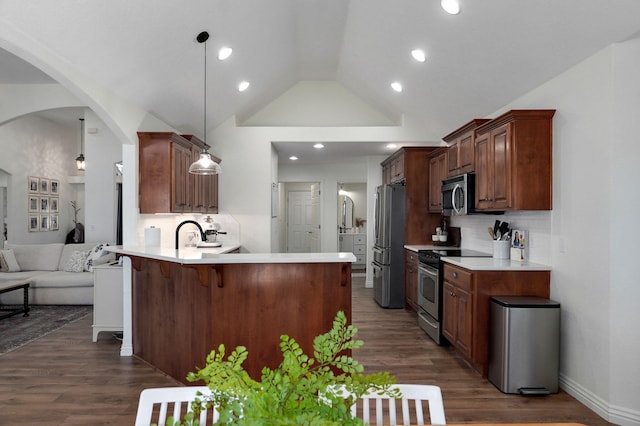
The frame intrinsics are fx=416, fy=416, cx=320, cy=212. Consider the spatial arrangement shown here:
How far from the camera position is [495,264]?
3584mm

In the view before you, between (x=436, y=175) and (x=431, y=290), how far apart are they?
1.79 meters

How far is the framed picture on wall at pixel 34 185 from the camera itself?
805 centimetres

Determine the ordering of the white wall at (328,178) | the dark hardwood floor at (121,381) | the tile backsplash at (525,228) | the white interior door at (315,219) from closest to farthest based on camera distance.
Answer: the dark hardwood floor at (121,381) → the tile backsplash at (525,228) → the white wall at (328,178) → the white interior door at (315,219)

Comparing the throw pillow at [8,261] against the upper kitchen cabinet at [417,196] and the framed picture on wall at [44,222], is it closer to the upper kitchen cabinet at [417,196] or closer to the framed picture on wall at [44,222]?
the framed picture on wall at [44,222]

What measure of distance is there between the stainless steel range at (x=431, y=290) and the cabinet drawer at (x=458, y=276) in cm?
15

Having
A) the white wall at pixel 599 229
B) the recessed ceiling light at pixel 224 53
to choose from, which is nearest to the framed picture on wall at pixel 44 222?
the recessed ceiling light at pixel 224 53

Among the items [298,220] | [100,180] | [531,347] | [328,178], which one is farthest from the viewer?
[298,220]

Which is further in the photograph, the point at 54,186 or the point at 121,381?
the point at 54,186

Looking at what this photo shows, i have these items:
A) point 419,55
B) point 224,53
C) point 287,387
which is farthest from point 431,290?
point 287,387

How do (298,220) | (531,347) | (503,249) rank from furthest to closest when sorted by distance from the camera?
(298,220) → (503,249) → (531,347)

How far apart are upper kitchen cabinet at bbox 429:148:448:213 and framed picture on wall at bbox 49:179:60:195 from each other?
7663 millimetres

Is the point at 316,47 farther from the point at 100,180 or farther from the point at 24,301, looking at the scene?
the point at 24,301

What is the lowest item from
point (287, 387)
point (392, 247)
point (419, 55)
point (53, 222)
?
point (392, 247)

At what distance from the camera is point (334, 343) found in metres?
0.79
